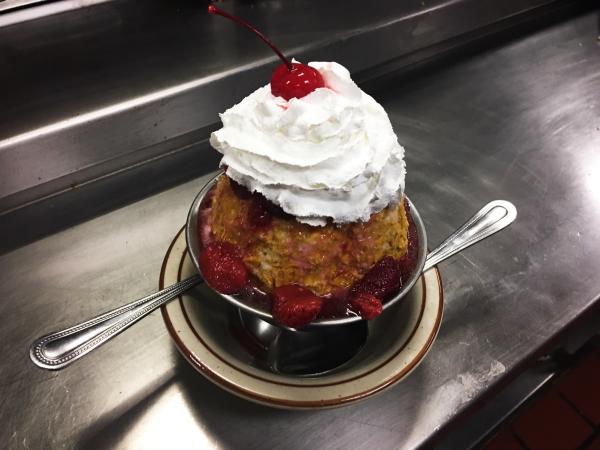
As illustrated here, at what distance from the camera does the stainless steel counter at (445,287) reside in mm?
1004

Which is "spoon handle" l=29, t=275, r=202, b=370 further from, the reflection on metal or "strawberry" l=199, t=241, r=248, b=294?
the reflection on metal

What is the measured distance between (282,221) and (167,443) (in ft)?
1.51

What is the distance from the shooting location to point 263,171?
913mm

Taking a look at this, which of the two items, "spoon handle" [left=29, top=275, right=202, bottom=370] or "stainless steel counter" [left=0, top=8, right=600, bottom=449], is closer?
"spoon handle" [left=29, top=275, right=202, bottom=370]

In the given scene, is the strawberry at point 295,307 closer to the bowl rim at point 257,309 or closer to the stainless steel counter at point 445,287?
the bowl rim at point 257,309

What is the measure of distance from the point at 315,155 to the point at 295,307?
0.26 meters

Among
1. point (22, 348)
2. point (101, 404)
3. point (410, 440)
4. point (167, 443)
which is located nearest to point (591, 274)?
point (410, 440)

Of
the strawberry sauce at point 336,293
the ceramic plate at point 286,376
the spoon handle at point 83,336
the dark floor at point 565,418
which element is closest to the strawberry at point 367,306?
the strawberry sauce at point 336,293

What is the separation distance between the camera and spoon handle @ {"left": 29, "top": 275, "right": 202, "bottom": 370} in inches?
34.0

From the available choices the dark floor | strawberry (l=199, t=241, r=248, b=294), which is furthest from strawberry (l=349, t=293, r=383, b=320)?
the dark floor

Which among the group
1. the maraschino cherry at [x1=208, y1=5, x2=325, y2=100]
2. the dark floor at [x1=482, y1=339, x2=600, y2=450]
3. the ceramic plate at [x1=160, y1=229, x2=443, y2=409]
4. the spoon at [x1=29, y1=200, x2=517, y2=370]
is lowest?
the dark floor at [x1=482, y1=339, x2=600, y2=450]

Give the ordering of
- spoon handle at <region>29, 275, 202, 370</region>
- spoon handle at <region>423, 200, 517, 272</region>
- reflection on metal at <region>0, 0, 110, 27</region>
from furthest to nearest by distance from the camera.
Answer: reflection on metal at <region>0, 0, 110, 27</region> < spoon handle at <region>423, 200, 517, 272</region> < spoon handle at <region>29, 275, 202, 370</region>

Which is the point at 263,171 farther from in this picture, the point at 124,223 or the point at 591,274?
the point at 591,274

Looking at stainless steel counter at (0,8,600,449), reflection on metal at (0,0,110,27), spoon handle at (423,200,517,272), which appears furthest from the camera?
reflection on metal at (0,0,110,27)
